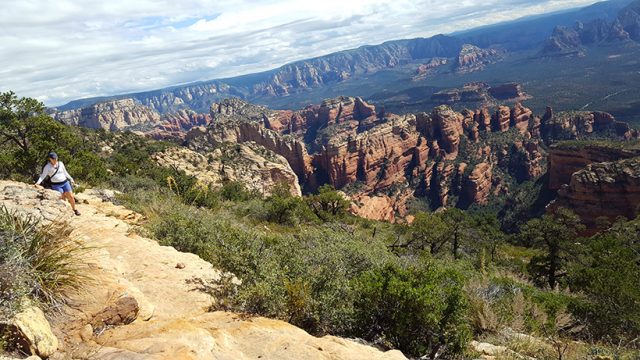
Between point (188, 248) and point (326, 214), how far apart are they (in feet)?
93.2

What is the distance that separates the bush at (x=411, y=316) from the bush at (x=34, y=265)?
4429 millimetres

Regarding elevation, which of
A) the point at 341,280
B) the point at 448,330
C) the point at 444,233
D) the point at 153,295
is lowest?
the point at 444,233

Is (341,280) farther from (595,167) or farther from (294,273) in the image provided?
(595,167)

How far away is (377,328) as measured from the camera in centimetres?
701

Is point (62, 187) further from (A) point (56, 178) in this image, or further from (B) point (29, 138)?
(B) point (29, 138)

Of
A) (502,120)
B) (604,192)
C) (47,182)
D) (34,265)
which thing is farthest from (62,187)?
(502,120)

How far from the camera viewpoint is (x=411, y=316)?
6660mm

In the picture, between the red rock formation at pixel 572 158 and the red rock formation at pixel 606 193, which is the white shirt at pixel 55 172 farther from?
the red rock formation at pixel 572 158

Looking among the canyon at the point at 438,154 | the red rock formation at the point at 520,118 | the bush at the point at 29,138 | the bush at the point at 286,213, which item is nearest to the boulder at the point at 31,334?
the bush at the point at 29,138

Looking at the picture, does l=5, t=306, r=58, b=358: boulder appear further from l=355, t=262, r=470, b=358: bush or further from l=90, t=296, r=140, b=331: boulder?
l=355, t=262, r=470, b=358: bush

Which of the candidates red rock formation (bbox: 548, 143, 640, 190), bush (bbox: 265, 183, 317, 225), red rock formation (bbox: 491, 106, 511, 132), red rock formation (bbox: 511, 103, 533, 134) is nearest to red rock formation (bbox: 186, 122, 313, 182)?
red rock formation (bbox: 548, 143, 640, 190)

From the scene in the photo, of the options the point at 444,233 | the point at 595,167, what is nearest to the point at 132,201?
the point at 444,233

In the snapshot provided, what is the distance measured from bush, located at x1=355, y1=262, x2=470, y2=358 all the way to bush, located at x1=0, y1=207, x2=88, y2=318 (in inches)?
174

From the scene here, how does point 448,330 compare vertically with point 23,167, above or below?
below
